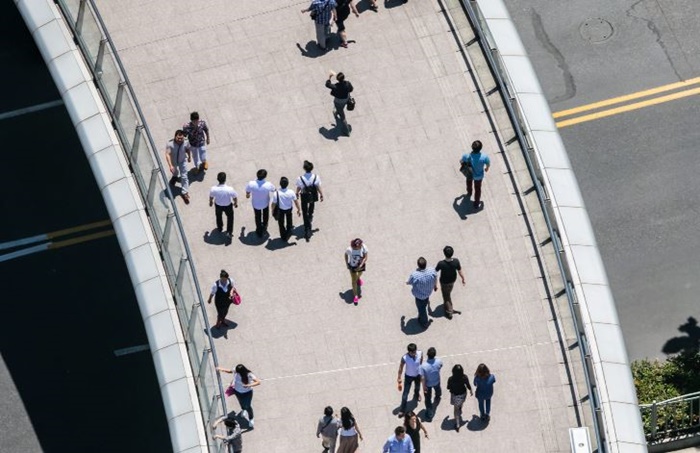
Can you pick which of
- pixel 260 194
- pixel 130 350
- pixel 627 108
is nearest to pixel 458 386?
pixel 260 194

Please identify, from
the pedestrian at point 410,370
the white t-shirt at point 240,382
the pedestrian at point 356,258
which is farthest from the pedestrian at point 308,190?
the white t-shirt at point 240,382

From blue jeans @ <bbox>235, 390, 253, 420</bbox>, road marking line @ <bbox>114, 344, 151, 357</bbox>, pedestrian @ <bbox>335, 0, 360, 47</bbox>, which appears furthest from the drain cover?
blue jeans @ <bbox>235, 390, 253, 420</bbox>

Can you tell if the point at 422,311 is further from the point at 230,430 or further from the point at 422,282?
the point at 230,430

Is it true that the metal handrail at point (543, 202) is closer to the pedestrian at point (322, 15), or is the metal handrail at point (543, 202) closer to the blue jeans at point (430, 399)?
the blue jeans at point (430, 399)

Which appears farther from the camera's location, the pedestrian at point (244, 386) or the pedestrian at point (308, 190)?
the pedestrian at point (308, 190)

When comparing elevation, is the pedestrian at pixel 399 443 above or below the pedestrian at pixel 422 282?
below

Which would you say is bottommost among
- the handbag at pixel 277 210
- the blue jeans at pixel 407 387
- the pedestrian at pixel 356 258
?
the blue jeans at pixel 407 387

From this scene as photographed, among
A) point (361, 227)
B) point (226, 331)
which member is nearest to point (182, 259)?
point (226, 331)
